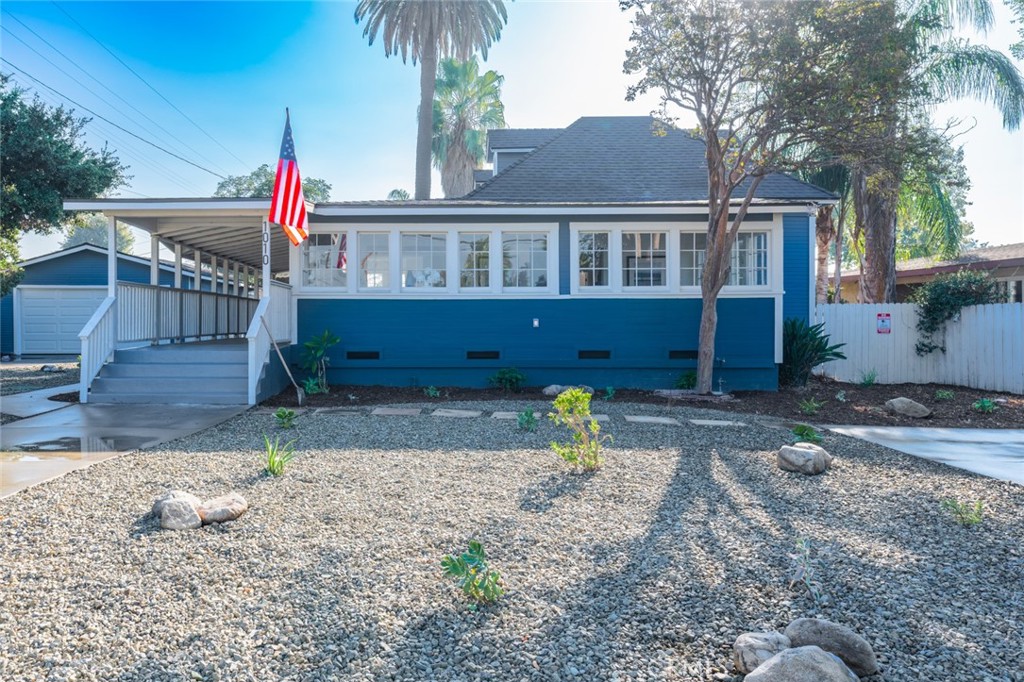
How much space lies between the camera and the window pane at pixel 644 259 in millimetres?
10008

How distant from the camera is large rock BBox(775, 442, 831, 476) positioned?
4.82m

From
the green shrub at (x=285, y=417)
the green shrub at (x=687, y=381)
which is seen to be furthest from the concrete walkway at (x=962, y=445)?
the green shrub at (x=285, y=417)

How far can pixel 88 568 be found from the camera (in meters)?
2.97

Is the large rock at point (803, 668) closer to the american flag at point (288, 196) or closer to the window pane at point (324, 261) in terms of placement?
the american flag at point (288, 196)

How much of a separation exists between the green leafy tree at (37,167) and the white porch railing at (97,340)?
7.15 meters

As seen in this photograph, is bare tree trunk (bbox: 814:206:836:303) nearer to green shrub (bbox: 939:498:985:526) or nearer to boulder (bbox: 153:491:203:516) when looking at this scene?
green shrub (bbox: 939:498:985:526)

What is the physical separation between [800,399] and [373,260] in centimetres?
704

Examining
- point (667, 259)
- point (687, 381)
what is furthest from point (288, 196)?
point (687, 381)

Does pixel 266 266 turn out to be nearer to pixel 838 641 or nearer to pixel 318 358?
pixel 318 358

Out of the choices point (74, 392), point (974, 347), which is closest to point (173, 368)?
point (74, 392)

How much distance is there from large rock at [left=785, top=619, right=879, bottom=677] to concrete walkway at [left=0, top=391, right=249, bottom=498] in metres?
4.84

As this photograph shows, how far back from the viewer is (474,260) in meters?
10.0

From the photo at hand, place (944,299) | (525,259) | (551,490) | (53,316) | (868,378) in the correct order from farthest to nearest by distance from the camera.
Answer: (53,316), (868,378), (944,299), (525,259), (551,490)

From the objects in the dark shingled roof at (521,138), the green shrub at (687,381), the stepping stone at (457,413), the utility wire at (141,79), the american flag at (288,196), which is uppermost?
the utility wire at (141,79)
